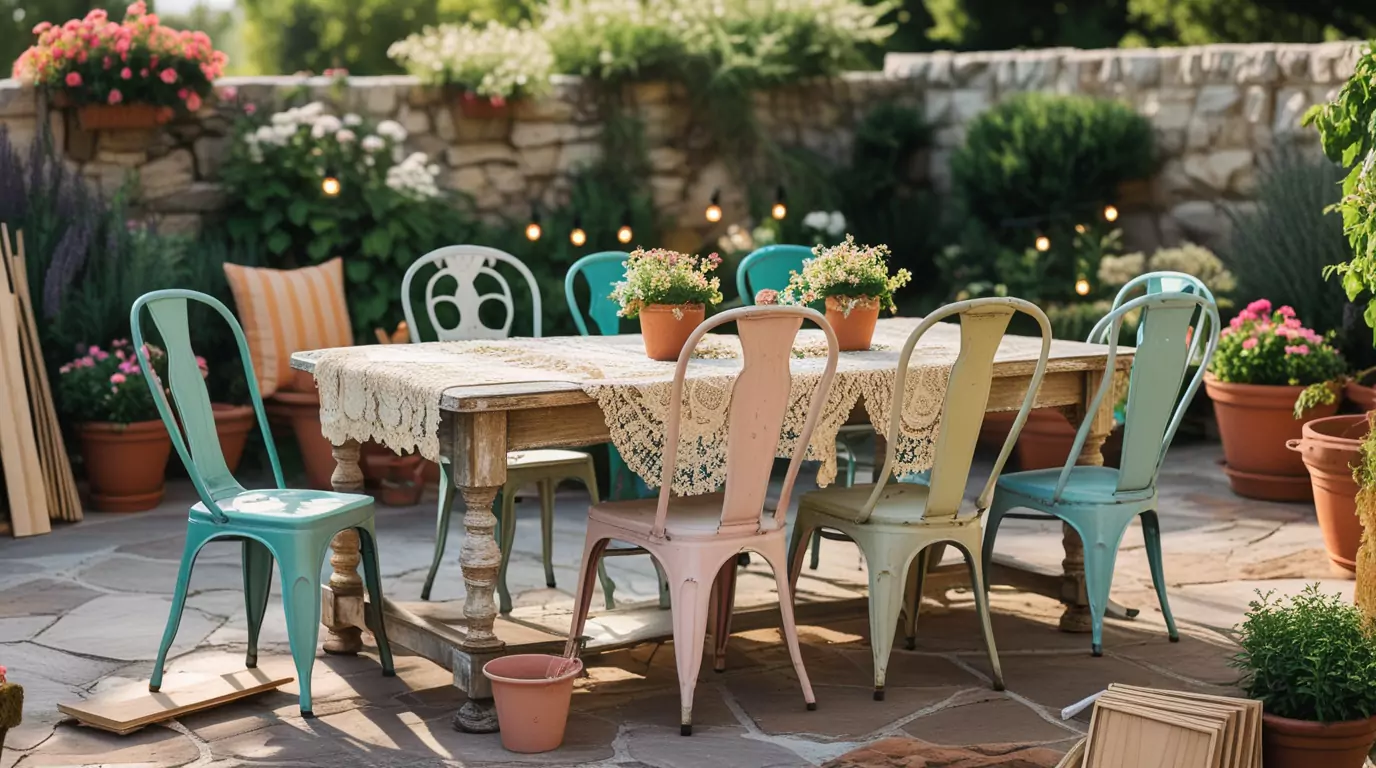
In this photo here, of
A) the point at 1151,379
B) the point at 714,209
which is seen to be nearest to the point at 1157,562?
the point at 1151,379

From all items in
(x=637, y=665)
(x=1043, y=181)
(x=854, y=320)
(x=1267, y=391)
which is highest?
(x=1043, y=181)

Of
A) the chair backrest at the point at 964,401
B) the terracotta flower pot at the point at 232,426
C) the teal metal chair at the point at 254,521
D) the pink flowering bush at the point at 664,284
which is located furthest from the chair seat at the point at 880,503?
the terracotta flower pot at the point at 232,426

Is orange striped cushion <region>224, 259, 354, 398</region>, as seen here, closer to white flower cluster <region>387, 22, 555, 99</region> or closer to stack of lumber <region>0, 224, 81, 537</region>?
stack of lumber <region>0, 224, 81, 537</region>

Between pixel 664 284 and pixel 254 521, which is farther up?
pixel 664 284

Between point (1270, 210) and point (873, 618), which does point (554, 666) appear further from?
point (1270, 210)

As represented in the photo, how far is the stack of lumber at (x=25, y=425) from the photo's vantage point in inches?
233

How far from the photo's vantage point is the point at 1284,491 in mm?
6488

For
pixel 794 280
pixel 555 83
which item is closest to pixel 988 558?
pixel 794 280

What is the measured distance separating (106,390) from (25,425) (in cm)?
35

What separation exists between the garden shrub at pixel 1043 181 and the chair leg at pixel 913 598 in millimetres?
3164

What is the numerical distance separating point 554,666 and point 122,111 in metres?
4.07

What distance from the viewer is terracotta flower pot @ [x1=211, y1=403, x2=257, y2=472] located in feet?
21.1

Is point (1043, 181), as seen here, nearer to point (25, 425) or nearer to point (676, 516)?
point (676, 516)

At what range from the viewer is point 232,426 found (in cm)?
645
